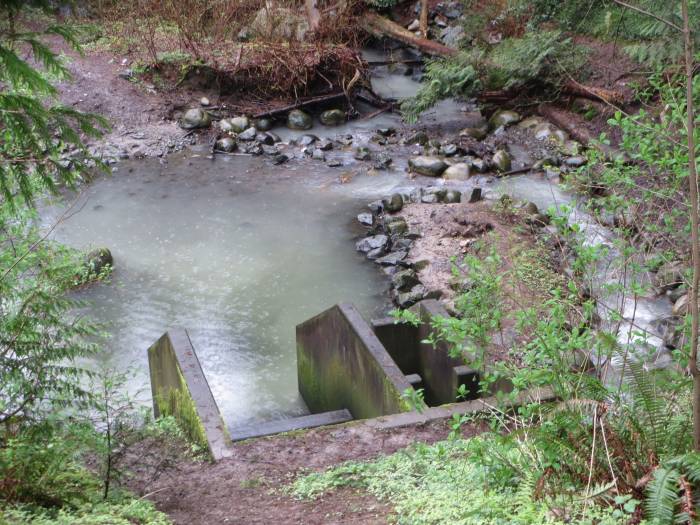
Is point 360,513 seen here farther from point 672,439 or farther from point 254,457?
point 672,439

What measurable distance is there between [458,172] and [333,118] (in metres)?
4.18

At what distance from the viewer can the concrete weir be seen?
538 centimetres

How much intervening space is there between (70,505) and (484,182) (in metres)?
10.4

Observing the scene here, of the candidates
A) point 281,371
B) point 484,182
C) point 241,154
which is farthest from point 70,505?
point 241,154

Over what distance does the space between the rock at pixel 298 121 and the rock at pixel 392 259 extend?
6046 mm

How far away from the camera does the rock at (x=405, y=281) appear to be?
1016 centimetres

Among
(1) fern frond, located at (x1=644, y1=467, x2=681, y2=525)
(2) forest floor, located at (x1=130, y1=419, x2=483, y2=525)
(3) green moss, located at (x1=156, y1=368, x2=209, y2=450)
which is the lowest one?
(3) green moss, located at (x1=156, y1=368, x2=209, y2=450)

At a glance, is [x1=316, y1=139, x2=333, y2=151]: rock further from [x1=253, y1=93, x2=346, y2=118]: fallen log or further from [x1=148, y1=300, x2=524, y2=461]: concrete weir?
[x1=148, y1=300, x2=524, y2=461]: concrete weir

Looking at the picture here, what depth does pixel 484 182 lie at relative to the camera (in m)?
13.1

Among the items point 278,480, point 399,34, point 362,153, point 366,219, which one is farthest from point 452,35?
point 278,480

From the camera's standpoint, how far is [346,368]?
676cm

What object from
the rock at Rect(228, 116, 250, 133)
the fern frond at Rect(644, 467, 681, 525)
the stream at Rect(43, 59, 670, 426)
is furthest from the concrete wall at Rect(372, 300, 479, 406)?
the rock at Rect(228, 116, 250, 133)

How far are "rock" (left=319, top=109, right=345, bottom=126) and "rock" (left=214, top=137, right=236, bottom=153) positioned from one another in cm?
233

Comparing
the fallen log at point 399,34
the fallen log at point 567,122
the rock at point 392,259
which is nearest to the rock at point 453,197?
the rock at point 392,259
